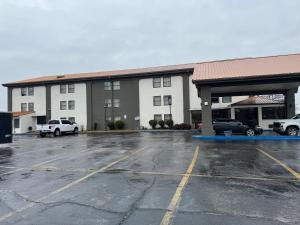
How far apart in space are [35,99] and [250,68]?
117 feet

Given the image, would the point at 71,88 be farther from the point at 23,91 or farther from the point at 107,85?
the point at 23,91

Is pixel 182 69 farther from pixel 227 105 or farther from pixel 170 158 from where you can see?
pixel 170 158

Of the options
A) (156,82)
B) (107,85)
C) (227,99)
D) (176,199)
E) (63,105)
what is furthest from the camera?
(63,105)

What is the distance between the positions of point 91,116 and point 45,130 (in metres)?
11.6

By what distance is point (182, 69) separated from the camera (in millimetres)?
39594

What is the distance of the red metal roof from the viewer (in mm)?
21770

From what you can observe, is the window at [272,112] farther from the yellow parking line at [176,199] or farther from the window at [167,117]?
the yellow parking line at [176,199]

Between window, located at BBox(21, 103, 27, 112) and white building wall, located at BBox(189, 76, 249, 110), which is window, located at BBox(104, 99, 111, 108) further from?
window, located at BBox(21, 103, 27, 112)

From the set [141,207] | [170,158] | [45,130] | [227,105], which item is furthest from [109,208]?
[227,105]

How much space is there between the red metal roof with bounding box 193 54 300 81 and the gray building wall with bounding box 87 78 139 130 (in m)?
16.4

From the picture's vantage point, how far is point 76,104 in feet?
149

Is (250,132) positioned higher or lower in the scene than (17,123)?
lower

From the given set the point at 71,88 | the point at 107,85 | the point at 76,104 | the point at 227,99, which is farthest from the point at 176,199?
the point at 71,88

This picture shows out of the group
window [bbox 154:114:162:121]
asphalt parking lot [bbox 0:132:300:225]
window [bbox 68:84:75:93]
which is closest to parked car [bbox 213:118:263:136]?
asphalt parking lot [bbox 0:132:300:225]
